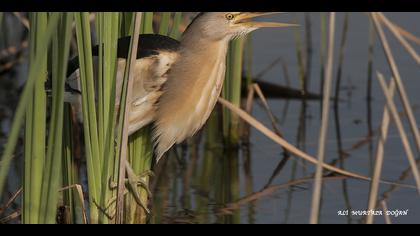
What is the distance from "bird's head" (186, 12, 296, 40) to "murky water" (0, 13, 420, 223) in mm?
666

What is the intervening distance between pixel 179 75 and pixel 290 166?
1.21 m

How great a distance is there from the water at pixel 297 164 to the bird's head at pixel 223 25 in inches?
26.4

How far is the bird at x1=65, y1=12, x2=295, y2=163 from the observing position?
116 inches

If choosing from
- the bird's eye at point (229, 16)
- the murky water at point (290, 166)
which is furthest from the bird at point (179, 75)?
the murky water at point (290, 166)

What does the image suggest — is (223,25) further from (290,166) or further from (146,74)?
(290,166)

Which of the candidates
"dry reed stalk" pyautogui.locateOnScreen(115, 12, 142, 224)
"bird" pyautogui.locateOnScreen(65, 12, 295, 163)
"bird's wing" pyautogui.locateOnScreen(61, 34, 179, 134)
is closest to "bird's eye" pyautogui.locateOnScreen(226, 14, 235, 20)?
"bird" pyautogui.locateOnScreen(65, 12, 295, 163)

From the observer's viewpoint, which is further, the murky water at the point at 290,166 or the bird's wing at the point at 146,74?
the murky water at the point at 290,166

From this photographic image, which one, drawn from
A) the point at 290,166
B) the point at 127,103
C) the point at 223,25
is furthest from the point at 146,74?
the point at 290,166

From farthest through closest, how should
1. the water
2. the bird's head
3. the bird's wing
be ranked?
1. the water
2. the bird's head
3. the bird's wing

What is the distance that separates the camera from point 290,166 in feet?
13.4

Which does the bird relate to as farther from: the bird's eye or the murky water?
the murky water

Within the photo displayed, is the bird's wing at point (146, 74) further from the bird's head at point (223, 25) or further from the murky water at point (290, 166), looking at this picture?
the murky water at point (290, 166)

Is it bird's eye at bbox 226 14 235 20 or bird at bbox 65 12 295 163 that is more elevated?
bird's eye at bbox 226 14 235 20

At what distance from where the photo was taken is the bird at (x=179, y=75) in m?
2.95
